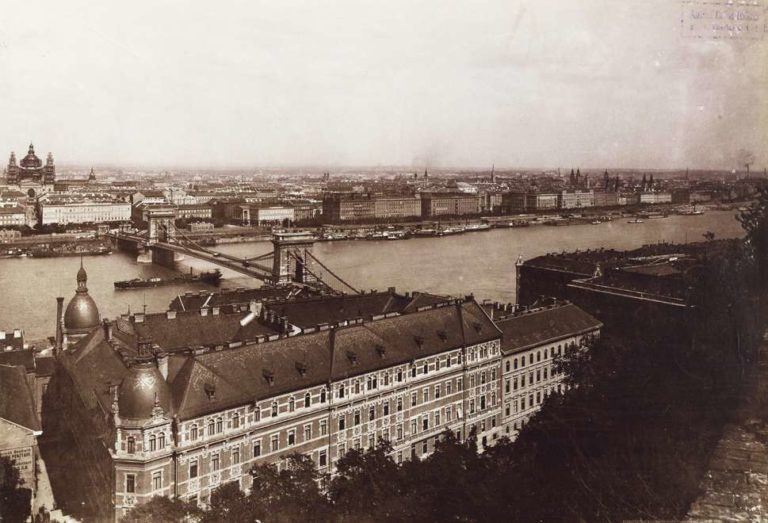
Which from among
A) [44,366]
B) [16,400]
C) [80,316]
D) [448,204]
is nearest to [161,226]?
[448,204]

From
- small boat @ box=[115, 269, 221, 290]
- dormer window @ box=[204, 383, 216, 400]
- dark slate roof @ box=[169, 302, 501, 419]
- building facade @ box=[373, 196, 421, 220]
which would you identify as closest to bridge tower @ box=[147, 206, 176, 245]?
small boat @ box=[115, 269, 221, 290]

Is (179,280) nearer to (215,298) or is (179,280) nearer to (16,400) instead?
(215,298)

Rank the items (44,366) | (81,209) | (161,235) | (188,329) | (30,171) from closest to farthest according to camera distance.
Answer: (188,329), (44,366), (161,235), (30,171), (81,209)

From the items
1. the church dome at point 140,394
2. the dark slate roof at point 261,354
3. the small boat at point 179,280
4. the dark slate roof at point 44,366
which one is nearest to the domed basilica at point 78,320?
the dark slate roof at point 44,366

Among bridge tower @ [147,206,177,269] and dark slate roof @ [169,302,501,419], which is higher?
dark slate roof @ [169,302,501,419]

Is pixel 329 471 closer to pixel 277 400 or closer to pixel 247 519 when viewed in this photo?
pixel 277 400

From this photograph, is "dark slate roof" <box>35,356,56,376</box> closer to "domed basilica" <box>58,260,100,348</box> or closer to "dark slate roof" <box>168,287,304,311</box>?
"domed basilica" <box>58,260,100,348</box>

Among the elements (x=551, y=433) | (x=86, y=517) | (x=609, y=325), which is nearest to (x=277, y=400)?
(x=86, y=517)
